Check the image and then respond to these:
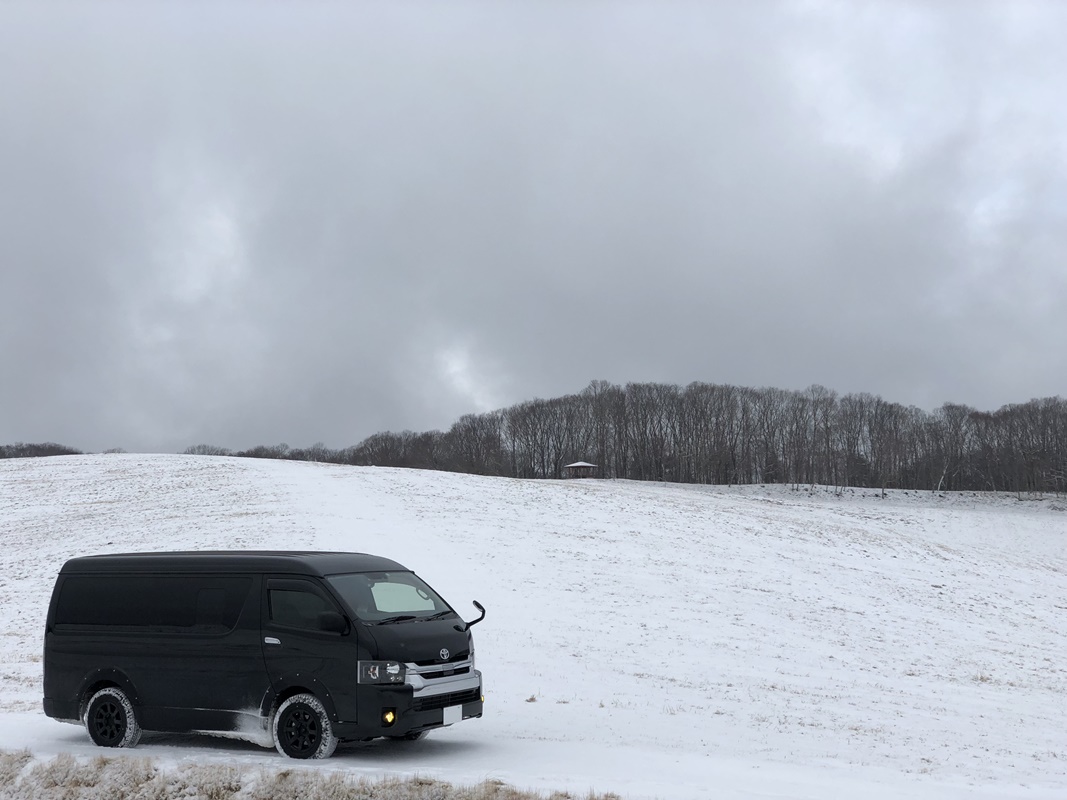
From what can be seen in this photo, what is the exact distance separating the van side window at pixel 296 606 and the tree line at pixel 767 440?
107 metres

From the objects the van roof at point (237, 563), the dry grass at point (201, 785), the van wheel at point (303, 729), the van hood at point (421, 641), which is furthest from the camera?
the van roof at point (237, 563)

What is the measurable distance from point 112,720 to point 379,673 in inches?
157

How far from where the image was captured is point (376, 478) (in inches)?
1746

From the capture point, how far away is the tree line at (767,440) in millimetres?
117188

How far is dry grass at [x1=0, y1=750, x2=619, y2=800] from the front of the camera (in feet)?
27.4

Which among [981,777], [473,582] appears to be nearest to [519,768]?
[981,777]

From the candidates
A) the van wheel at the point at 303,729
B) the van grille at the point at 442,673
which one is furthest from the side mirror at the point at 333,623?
Result: the van grille at the point at 442,673

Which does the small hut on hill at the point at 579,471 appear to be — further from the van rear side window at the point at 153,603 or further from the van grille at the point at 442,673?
the van grille at the point at 442,673

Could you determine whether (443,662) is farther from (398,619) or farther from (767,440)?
(767,440)

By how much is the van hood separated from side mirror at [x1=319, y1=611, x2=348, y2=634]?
0.32 m

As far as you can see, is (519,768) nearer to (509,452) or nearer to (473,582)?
(473,582)

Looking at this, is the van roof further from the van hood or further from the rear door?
the van hood

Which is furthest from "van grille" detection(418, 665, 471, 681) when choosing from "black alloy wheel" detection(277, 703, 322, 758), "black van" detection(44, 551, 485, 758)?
"black alloy wheel" detection(277, 703, 322, 758)

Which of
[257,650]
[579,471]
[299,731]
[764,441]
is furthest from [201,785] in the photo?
[764,441]
